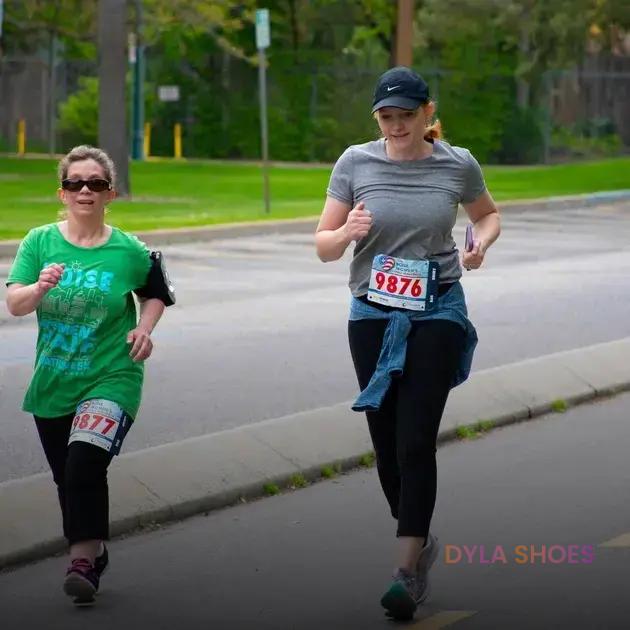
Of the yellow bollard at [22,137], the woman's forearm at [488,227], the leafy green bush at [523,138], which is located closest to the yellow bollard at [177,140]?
the yellow bollard at [22,137]

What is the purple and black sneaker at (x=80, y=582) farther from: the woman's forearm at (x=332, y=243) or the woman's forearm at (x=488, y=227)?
the woman's forearm at (x=488, y=227)

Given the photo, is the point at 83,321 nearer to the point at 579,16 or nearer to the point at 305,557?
the point at 305,557

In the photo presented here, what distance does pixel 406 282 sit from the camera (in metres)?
6.76

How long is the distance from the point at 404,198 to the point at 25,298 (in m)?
1.29

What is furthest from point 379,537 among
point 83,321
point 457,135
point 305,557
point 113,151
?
point 457,135

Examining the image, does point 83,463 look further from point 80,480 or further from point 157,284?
point 157,284

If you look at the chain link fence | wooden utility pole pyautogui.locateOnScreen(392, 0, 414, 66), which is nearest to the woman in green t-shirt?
wooden utility pole pyautogui.locateOnScreen(392, 0, 414, 66)

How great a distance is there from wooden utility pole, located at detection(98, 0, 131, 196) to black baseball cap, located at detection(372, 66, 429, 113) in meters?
25.2

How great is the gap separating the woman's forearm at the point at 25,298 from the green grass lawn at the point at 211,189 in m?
15.7

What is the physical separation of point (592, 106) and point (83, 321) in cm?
4477

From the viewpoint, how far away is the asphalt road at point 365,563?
657 centimetres

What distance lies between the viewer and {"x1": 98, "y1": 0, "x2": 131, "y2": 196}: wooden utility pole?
104ft

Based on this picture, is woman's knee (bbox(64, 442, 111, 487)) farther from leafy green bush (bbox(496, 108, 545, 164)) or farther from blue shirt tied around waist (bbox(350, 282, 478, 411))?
leafy green bush (bbox(496, 108, 545, 164))

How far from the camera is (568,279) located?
18797mm
